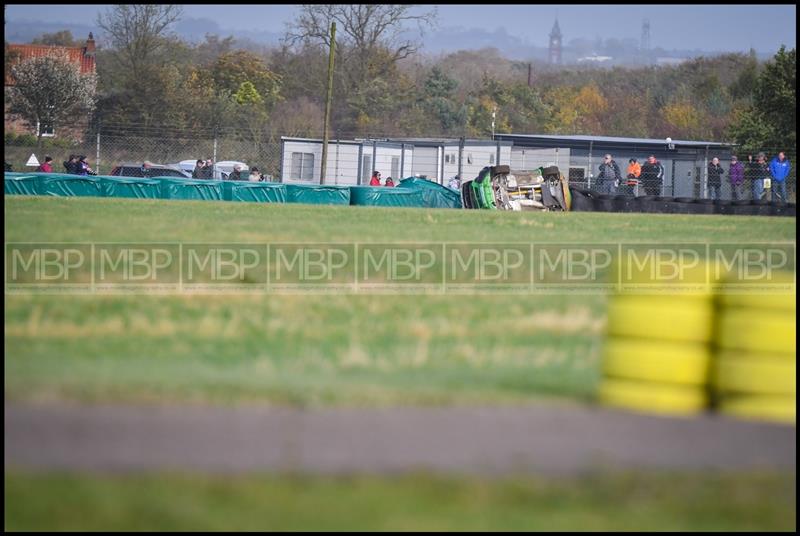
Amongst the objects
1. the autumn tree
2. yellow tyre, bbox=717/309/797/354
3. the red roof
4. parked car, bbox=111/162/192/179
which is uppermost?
the red roof

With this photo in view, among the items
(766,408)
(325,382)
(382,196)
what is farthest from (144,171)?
(766,408)

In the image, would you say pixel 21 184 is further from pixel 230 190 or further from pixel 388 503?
pixel 388 503

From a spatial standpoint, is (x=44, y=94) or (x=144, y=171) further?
(x=44, y=94)

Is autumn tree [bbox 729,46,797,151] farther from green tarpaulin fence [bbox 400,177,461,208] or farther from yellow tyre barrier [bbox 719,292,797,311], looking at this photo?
yellow tyre barrier [bbox 719,292,797,311]

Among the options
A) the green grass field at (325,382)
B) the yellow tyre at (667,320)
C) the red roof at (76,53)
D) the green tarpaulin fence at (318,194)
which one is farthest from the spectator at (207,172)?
the red roof at (76,53)

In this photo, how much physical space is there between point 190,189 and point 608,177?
13622mm

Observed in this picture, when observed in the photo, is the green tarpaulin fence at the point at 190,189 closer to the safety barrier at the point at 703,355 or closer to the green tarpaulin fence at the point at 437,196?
the green tarpaulin fence at the point at 437,196

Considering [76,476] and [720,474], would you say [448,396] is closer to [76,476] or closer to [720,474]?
[720,474]

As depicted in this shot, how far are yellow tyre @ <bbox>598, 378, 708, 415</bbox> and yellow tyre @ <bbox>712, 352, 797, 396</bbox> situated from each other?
26 centimetres

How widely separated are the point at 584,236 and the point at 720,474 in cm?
1553

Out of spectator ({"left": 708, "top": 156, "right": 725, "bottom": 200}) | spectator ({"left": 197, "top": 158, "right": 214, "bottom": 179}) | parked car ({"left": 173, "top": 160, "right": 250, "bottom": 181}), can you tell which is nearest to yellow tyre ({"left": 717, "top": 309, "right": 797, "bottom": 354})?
spectator ({"left": 708, "top": 156, "right": 725, "bottom": 200})

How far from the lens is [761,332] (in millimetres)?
7910

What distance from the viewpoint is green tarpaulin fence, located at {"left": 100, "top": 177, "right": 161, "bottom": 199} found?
30906 millimetres

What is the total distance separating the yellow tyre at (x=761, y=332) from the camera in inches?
311
